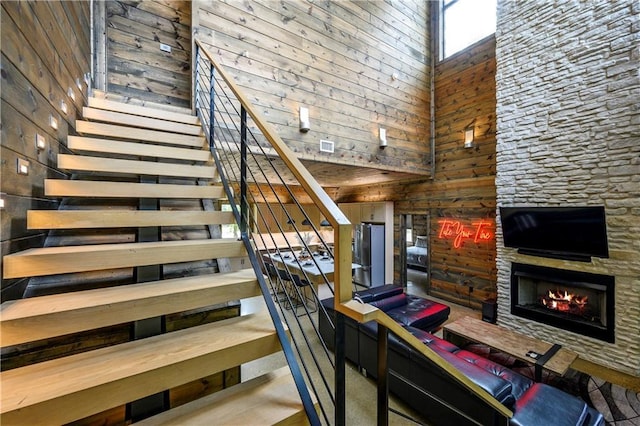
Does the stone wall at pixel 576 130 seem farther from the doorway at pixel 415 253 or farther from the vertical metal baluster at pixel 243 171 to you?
the vertical metal baluster at pixel 243 171

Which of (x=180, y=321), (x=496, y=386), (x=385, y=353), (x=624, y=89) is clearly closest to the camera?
(x=385, y=353)

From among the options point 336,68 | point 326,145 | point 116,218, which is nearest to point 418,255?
point 326,145

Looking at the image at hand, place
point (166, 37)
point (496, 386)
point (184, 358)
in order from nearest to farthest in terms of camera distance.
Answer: point (184, 358) → point (496, 386) → point (166, 37)

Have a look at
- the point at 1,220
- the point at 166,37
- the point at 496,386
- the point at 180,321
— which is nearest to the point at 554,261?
the point at 496,386

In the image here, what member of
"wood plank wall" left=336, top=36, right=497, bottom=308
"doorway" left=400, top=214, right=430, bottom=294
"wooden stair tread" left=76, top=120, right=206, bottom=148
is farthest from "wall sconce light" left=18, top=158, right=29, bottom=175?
"doorway" left=400, top=214, right=430, bottom=294

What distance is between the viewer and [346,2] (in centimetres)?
434

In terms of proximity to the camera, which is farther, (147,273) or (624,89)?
(624,89)

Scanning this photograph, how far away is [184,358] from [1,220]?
107 cm

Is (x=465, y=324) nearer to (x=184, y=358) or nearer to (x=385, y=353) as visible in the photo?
(x=385, y=353)

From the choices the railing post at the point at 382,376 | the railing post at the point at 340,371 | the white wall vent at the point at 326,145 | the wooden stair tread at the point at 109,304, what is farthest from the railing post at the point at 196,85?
the railing post at the point at 382,376

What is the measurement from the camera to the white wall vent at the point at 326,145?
3.95 meters

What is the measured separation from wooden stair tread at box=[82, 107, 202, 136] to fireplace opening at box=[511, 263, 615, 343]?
4.76 meters

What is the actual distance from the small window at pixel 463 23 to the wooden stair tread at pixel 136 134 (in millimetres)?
5487

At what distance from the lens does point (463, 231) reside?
528cm
